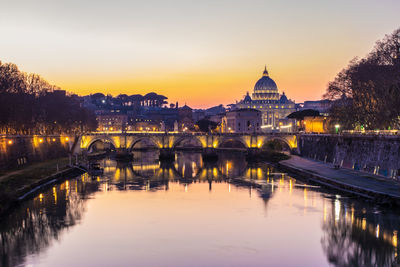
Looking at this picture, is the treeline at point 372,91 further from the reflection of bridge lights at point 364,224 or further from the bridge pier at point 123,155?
the bridge pier at point 123,155

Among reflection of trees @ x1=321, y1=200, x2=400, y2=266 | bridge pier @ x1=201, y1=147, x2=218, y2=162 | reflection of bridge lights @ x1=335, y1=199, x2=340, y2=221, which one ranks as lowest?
reflection of trees @ x1=321, y1=200, x2=400, y2=266

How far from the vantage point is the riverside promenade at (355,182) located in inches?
1564

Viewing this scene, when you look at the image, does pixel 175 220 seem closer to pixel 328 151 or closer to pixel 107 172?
pixel 107 172

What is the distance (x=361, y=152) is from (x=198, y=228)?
31.1m

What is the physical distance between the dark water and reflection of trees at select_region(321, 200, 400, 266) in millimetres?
61

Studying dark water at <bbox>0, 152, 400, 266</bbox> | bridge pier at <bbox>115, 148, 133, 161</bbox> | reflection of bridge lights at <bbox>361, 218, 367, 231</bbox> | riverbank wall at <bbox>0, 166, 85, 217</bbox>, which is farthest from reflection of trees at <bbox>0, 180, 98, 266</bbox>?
bridge pier at <bbox>115, 148, 133, 161</bbox>

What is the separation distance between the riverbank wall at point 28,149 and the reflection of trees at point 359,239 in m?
38.8

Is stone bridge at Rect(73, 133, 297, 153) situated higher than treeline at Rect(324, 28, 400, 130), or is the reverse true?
treeline at Rect(324, 28, 400, 130)

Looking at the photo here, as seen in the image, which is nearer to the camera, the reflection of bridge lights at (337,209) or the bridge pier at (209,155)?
the reflection of bridge lights at (337,209)

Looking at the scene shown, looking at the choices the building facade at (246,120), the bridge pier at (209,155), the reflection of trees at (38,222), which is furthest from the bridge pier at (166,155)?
the building facade at (246,120)

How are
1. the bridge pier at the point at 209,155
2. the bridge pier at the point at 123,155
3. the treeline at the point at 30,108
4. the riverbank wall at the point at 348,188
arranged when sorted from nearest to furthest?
1. the riverbank wall at the point at 348,188
2. the treeline at the point at 30,108
3. the bridge pier at the point at 123,155
4. the bridge pier at the point at 209,155

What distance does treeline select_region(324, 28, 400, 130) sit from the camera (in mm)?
57281

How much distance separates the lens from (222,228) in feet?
117

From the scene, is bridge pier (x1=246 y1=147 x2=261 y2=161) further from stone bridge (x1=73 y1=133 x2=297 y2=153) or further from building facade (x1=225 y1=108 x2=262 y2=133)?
building facade (x1=225 y1=108 x2=262 y2=133)
